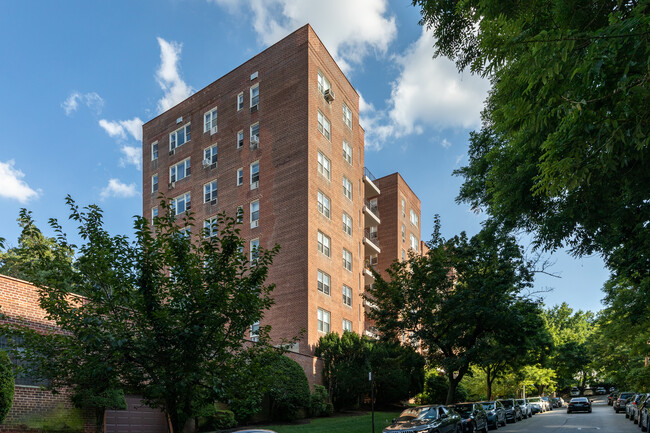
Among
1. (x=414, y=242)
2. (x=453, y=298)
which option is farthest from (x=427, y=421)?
(x=414, y=242)

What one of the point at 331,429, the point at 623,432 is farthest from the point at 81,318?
the point at 623,432

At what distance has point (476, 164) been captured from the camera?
18.0m

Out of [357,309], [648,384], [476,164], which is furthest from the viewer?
[648,384]

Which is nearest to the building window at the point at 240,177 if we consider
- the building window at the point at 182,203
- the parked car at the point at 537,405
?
the building window at the point at 182,203

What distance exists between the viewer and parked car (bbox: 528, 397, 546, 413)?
48209 mm

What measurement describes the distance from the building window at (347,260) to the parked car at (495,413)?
47.3 ft

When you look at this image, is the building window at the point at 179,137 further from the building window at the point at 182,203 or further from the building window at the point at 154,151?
the building window at the point at 182,203

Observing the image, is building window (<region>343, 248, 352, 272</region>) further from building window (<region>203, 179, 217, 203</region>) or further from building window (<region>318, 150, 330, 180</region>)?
building window (<region>203, 179, 217, 203</region>)

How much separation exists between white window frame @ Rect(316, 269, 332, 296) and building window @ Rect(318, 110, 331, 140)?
1033cm

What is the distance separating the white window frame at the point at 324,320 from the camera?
3466cm

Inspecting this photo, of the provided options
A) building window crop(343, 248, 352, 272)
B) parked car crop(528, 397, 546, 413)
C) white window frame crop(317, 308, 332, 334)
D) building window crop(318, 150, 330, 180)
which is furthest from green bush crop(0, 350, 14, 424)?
parked car crop(528, 397, 546, 413)

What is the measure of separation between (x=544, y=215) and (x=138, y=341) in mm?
10156

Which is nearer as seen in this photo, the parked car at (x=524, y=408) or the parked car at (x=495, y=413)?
the parked car at (x=495, y=413)

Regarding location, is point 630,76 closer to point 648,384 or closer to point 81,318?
point 81,318
